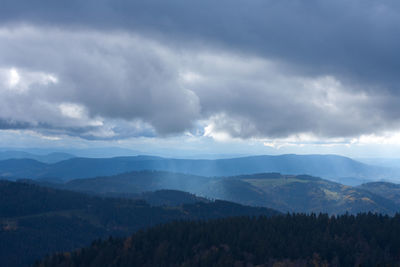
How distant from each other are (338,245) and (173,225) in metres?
84.6

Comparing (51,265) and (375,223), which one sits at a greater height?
(375,223)

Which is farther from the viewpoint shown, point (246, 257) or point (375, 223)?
point (375, 223)

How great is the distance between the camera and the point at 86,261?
5674 inches

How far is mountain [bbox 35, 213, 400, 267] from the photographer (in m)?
131

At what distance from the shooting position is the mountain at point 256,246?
5148 inches

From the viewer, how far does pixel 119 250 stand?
15025 cm

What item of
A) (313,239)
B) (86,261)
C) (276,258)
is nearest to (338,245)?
(313,239)

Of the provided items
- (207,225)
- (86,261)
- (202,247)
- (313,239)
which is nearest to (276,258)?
(313,239)

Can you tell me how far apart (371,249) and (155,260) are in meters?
89.6

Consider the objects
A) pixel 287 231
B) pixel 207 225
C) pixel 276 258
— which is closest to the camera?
pixel 276 258

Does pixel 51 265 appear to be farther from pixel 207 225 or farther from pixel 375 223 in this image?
pixel 375 223

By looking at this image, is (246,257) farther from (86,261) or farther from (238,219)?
(86,261)

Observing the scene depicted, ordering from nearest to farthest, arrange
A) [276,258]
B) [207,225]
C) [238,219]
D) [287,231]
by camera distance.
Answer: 1. [276,258]
2. [287,231]
3. [207,225]
4. [238,219]

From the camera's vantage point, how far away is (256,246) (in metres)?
141
